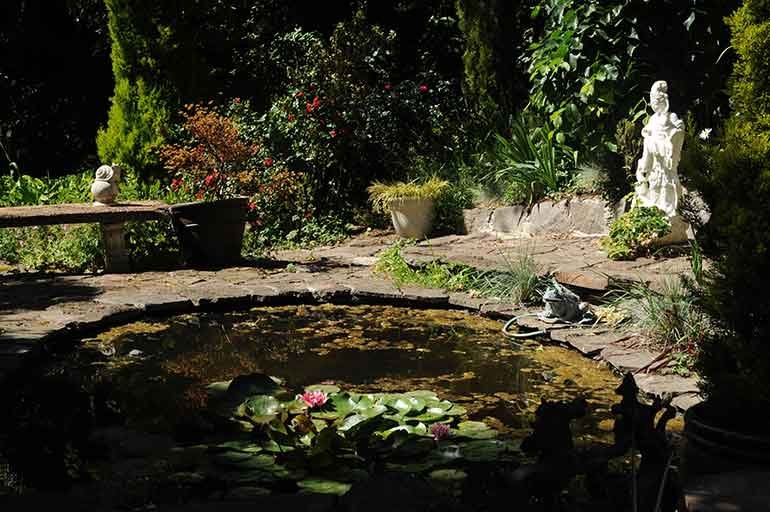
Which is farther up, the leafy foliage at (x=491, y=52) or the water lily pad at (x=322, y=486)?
the leafy foliage at (x=491, y=52)

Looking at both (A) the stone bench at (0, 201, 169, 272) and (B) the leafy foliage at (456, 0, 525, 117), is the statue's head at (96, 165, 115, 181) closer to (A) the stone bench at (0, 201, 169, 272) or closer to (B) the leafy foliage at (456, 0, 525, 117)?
(A) the stone bench at (0, 201, 169, 272)

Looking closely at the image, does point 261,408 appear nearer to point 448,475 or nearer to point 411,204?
point 448,475

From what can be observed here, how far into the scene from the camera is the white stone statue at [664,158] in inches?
269

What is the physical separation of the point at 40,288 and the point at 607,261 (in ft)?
14.5

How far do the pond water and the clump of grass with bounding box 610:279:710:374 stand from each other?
1.19 ft

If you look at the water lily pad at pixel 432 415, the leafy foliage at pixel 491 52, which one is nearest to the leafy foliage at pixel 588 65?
the leafy foliage at pixel 491 52

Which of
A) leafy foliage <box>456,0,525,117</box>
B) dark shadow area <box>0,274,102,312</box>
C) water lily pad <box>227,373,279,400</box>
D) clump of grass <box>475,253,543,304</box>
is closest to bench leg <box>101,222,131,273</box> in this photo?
dark shadow area <box>0,274,102,312</box>

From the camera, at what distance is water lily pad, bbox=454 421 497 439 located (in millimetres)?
3438

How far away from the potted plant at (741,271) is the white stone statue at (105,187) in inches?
242

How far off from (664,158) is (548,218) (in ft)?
5.91

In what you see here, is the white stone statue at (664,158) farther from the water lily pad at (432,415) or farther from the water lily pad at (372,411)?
the water lily pad at (372,411)

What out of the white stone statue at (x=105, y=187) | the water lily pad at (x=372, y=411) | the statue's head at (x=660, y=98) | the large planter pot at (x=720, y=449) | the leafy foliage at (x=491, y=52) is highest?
the leafy foliage at (x=491, y=52)

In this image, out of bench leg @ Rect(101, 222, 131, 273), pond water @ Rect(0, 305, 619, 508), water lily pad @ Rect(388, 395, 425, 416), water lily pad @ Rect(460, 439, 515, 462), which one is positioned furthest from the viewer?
bench leg @ Rect(101, 222, 131, 273)

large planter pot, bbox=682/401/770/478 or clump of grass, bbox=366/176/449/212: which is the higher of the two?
clump of grass, bbox=366/176/449/212
